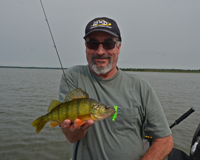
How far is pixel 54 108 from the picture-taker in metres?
2.02

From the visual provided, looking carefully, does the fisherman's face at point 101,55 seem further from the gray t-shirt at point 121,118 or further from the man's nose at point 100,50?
the gray t-shirt at point 121,118

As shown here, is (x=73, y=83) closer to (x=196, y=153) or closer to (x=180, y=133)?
(x=196, y=153)

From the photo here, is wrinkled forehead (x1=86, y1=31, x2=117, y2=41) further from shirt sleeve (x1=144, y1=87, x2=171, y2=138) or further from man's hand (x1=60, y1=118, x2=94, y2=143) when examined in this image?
man's hand (x1=60, y1=118, x2=94, y2=143)

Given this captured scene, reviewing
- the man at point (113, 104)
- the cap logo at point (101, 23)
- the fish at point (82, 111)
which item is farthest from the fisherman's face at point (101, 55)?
the fish at point (82, 111)

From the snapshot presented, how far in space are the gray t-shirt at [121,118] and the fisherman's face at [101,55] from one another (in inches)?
6.0

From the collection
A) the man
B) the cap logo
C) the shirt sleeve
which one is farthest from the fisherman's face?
the shirt sleeve

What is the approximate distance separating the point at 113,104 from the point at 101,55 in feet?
2.59

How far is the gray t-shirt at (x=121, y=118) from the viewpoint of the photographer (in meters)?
2.18

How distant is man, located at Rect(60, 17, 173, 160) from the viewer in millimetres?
2176

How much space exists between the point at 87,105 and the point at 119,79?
0.84m

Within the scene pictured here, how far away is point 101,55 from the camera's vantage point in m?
2.44

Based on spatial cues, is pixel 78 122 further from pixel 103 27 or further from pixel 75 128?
pixel 103 27

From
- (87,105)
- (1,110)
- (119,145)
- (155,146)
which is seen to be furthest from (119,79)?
(1,110)

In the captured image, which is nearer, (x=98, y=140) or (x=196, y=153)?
(x=98, y=140)
